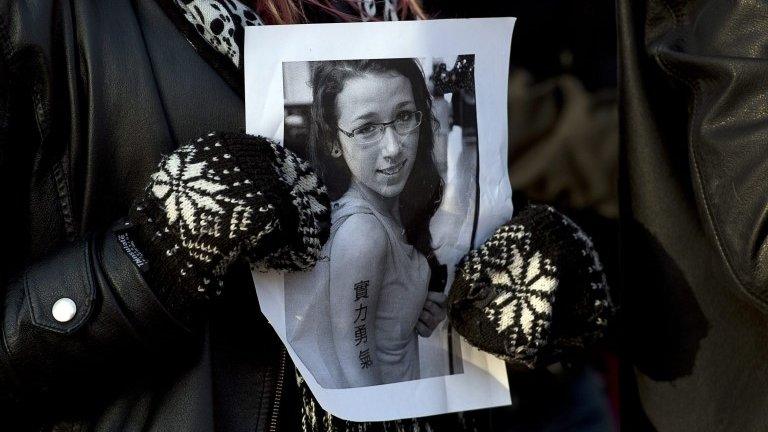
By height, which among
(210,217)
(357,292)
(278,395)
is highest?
(210,217)

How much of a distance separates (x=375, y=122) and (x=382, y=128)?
0.01 meters

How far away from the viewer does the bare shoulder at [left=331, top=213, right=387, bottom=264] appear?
87cm

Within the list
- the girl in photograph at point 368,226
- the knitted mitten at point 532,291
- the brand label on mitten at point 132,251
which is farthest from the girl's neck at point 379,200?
the brand label on mitten at point 132,251

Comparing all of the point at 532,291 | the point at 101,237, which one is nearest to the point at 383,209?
the point at 532,291

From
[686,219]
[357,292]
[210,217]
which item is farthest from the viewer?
[686,219]

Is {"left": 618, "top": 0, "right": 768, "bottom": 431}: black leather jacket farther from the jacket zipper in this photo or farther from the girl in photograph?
the jacket zipper

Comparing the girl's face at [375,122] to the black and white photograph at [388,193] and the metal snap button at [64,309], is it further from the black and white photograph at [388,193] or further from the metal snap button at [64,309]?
the metal snap button at [64,309]

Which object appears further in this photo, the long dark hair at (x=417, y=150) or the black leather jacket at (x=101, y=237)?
the long dark hair at (x=417, y=150)

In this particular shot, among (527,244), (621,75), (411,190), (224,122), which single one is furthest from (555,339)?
(224,122)

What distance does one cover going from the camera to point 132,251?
0.77 m

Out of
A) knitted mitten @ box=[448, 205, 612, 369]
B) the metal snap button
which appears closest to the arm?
knitted mitten @ box=[448, 205, 612, 369]

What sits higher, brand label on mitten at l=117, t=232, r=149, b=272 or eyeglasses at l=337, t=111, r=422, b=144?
eyeglasses at l=337, t=111, r=422, b=144

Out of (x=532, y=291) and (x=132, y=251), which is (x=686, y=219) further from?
(x=132, y=251)

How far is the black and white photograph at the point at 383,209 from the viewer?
863 millimetres
